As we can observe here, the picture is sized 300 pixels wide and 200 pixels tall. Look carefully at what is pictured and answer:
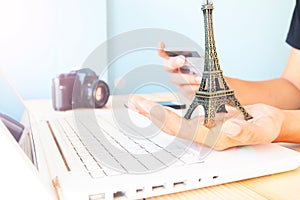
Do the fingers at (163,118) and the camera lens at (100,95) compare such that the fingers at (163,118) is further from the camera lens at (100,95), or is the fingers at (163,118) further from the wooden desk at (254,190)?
the camera lens at (100,95)

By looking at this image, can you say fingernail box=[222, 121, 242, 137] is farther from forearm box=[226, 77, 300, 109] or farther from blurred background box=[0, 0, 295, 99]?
blurred background box=[0, 0, 295, 99]

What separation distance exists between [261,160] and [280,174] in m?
0.03

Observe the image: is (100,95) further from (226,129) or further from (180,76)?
(226,129)

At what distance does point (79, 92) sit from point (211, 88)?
49 centimetres

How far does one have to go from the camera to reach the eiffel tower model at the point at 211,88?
0.46 metres

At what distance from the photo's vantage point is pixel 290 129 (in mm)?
494

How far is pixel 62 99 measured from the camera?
2.77 feet

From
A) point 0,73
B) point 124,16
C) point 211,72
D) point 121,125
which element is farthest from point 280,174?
point 124,16

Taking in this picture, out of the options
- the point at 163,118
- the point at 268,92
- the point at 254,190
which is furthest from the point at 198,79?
the point at 268,92

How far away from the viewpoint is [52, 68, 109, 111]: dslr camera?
2.75ft

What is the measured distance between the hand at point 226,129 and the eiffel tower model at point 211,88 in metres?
0.02

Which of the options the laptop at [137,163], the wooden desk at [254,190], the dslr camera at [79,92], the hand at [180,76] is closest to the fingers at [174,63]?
the hand at [180,76]

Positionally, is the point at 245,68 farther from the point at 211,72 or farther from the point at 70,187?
the point at 70,187

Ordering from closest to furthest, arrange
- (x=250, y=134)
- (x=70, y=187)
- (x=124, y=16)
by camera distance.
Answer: (x=70, y=187) → (x=250, y=134) → (x=124, y=16)
